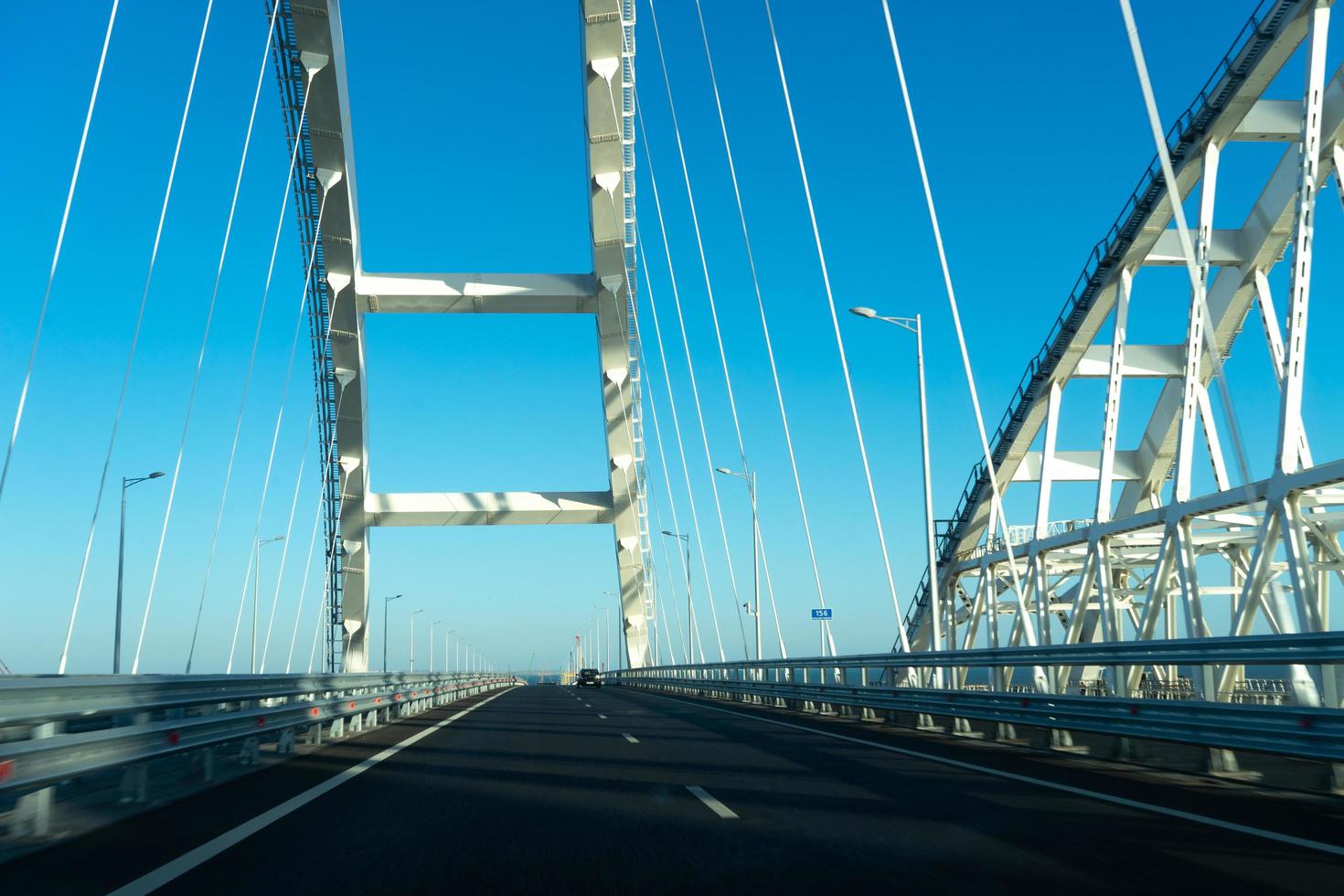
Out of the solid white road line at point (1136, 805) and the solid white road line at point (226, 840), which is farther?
the solid white road line at point (1136, 805)

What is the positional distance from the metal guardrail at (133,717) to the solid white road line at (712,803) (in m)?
3.94

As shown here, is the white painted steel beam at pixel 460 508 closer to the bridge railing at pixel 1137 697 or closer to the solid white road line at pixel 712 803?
the bridge railing at pixel 1137 697

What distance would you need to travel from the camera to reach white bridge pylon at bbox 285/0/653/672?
33875 mm

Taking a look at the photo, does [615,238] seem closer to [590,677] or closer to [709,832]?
[709,832]

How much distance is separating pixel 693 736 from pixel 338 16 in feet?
76.4

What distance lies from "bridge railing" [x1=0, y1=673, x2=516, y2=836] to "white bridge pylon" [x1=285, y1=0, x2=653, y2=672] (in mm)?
22499

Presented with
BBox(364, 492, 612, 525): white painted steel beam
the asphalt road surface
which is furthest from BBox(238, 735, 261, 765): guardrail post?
A: BBox(364, 492, 612, 525): white painted steel beam

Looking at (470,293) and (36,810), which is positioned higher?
(470,293)

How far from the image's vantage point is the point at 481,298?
40.6 metres

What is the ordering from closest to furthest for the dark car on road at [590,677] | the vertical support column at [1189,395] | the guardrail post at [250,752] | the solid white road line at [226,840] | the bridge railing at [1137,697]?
the solid white road line at [226,840], the bridge railing at [1137,697], the guardrail post at [250,752], the vertical support column at [1189,395], the dark car on road at [590,677]

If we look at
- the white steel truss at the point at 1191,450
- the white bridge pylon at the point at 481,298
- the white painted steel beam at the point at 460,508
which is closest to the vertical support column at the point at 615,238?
the white bridge pylon at the point at 481,298

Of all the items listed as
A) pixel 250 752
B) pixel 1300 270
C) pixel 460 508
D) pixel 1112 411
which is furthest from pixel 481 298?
pixel 250 752

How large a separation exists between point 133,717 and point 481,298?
107 ft

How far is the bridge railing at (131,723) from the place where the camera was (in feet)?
22.6
